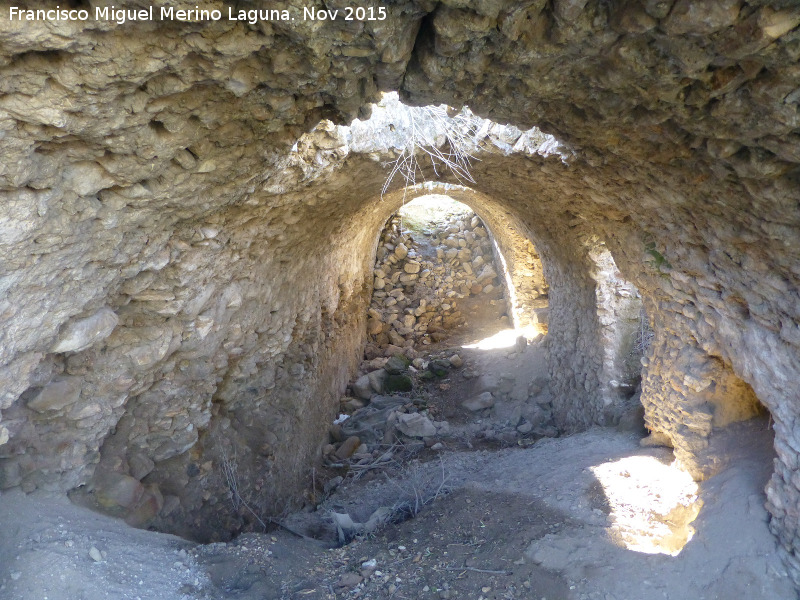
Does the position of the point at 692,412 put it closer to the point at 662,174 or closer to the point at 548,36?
the point at 662,174

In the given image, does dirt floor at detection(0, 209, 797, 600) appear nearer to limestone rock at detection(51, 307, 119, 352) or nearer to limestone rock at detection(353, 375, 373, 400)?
limestone rock at detection(51, 307, 119, 352)

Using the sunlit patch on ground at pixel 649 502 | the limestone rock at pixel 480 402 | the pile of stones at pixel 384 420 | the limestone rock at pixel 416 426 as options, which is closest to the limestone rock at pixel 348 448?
the pile of stones at pixel 384 420

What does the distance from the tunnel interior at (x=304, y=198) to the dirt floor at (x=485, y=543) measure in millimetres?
229

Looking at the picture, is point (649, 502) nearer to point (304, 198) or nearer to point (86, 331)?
point (304, 198)

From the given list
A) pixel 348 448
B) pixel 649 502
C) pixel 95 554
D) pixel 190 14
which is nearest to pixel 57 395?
pixel 95 554

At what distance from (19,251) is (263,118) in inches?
44.9

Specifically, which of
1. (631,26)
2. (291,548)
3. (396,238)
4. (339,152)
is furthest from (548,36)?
(396,238)

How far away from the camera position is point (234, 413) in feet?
15.2

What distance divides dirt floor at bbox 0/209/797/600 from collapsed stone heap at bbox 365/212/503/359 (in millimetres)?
5518

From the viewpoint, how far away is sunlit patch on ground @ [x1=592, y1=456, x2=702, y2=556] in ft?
10.7

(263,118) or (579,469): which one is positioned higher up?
(263,118)

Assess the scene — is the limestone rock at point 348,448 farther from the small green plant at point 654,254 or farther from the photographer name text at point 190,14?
the photographer name text at point 190,14

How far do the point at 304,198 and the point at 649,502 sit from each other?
3.26 m

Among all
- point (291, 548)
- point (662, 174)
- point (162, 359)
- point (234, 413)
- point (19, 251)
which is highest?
point (662, 174)
